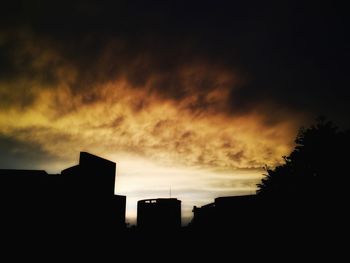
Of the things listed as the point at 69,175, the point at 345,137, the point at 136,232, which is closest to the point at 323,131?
the point at 345,137

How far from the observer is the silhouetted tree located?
24719 mm

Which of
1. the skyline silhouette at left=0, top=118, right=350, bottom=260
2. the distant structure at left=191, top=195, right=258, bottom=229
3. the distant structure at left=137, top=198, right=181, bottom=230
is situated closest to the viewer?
the skyline silhouette at left=0, top=118, right=350, bottom=260

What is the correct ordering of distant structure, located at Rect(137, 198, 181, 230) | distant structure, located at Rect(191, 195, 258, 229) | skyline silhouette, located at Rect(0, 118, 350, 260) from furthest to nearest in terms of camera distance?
distant structure, located at Rect(137, 198, 181, 230)
distant structure, located at Rect(191, 195, 258, 229)
skyline silhouette, located at Rect(0, 118, 350, 260)

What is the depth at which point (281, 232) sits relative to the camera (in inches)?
658

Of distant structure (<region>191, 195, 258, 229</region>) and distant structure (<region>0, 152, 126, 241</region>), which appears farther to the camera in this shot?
distant structure (<region>191, 195, 258, 229</region>)

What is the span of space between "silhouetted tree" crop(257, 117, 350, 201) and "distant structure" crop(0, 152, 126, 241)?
51.6 feet

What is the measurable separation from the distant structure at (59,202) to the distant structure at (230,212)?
8.36 metres

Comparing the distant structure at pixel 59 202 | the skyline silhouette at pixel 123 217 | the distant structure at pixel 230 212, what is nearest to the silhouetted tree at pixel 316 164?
the skyline silhouette at pixel 123 217

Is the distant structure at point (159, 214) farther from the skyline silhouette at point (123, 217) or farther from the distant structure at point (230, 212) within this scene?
the distant structure at point (230, 212)

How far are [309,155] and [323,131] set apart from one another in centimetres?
346

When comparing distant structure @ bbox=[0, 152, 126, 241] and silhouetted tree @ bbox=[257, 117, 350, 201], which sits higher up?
silhouetted tree @ bbox=[257, 117, 350, 201]

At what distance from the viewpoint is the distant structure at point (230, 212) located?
1825 centimetres

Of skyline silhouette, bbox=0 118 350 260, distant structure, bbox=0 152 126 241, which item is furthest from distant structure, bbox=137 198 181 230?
distant structure, bbox=0 152 126 241

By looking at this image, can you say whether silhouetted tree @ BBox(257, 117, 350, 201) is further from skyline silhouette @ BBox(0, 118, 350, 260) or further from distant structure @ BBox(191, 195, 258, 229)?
distant structure @ BBox(191, 195, 258, 229)
